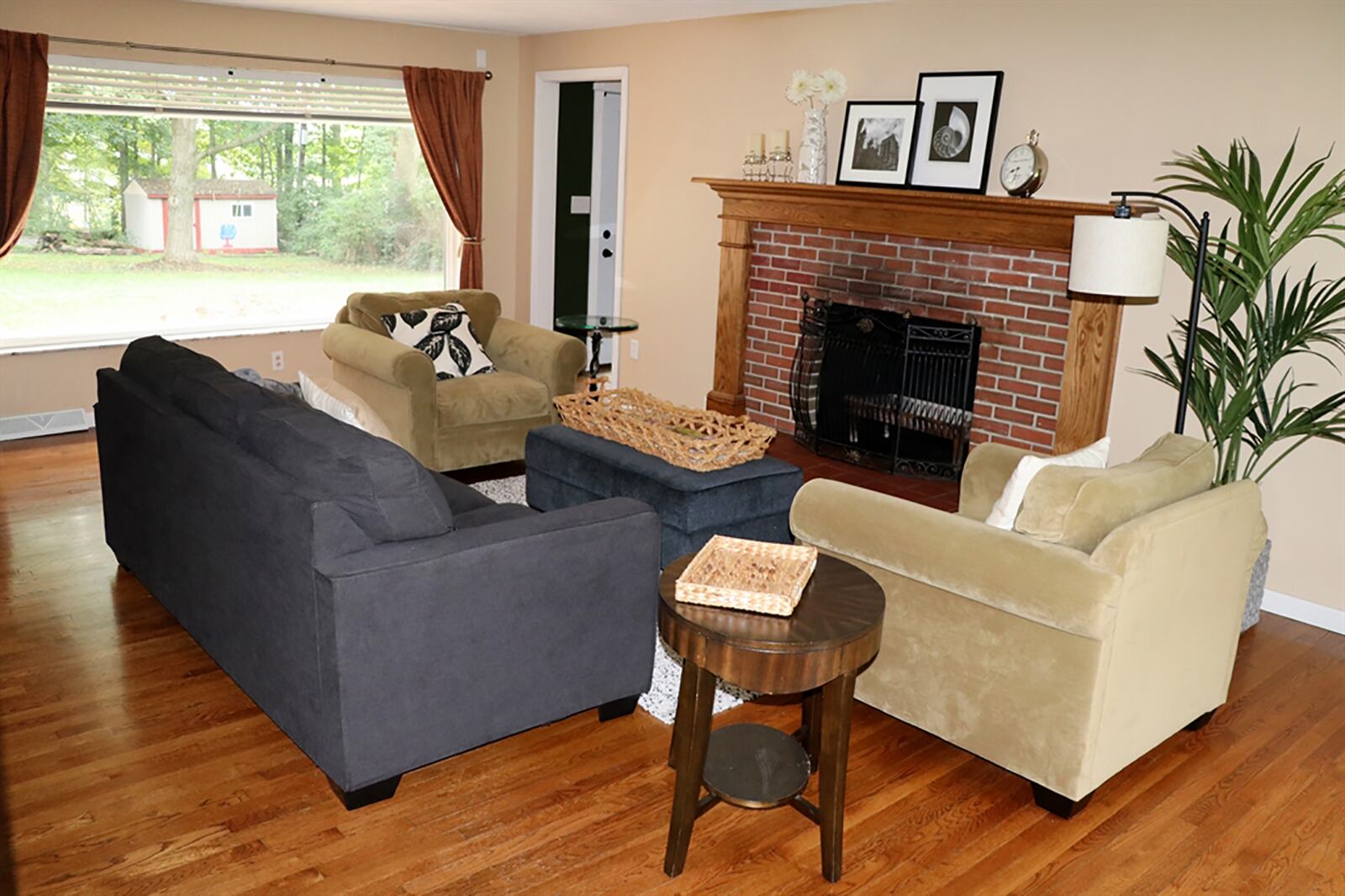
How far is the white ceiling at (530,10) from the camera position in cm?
574

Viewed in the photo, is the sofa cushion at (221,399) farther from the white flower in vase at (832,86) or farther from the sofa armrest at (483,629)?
the white flower in vase at (832,86)

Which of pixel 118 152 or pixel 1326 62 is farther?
pixel 118 152

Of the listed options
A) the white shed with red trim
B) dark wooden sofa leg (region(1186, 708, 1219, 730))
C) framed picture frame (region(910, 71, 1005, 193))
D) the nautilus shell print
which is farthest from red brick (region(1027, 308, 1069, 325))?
the white shed with red trim

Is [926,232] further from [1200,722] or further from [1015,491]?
[1200,722]

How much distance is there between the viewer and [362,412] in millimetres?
3469

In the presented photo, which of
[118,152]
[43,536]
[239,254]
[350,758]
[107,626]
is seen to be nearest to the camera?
[350,758]

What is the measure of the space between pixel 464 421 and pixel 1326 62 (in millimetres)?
3722

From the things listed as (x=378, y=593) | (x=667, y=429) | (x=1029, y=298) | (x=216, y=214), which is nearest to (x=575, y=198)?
(x=216, y=214)

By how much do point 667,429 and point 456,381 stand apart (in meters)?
1.69

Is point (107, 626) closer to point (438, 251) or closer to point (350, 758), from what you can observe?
point (350, 758)

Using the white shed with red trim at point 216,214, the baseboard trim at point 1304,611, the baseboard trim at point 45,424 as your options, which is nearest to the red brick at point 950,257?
the baseboard trim at point 1304,611

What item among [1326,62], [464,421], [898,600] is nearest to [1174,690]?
[898,600]

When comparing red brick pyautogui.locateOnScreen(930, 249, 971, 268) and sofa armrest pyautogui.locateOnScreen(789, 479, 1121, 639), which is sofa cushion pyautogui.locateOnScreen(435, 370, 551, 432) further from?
sofa armrest pyautogui.locateOnScreen(789, 479, 1121, 639)

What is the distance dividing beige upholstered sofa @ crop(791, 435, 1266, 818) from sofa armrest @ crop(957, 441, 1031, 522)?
0.44 m
